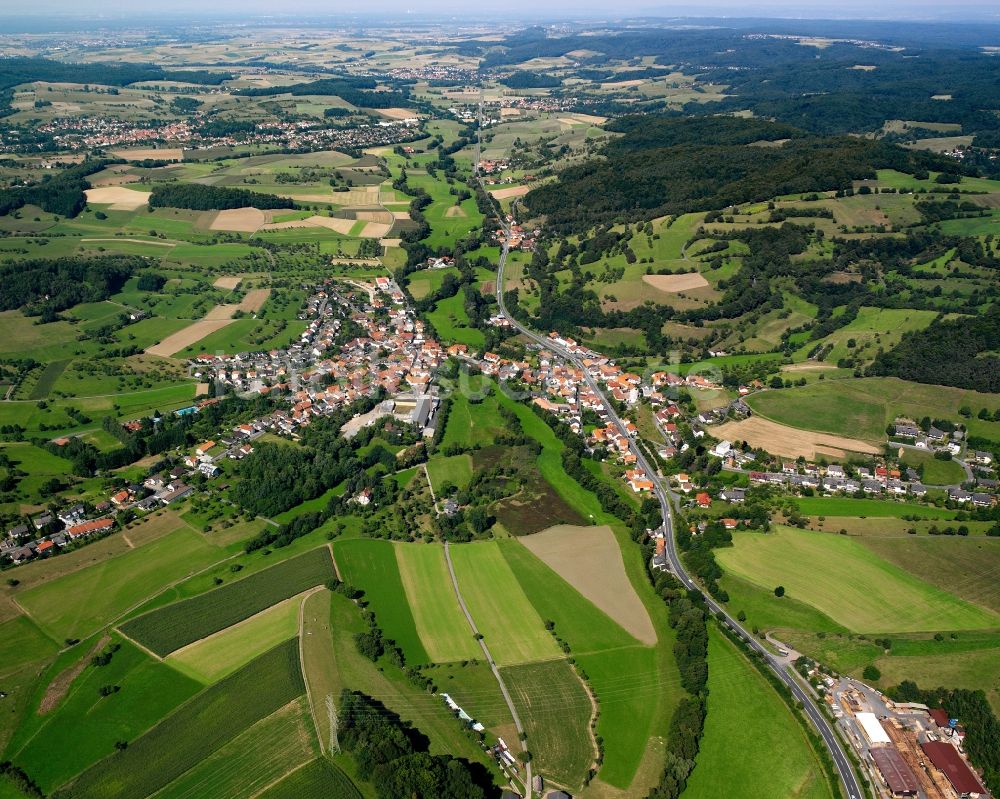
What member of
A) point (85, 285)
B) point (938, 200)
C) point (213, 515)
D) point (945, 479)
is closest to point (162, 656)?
point (213, 515)

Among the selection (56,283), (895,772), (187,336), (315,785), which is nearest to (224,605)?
(315,785)

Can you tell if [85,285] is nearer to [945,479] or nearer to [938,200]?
[945,479]

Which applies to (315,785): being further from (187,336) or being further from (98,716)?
(187,336)

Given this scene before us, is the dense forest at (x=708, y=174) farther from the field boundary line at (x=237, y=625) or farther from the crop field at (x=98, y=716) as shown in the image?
the crop field at (x=98, y=716)

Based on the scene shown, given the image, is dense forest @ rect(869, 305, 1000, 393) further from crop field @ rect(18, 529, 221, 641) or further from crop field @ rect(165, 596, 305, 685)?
crop field @ rect(18, 529, 221, 641)

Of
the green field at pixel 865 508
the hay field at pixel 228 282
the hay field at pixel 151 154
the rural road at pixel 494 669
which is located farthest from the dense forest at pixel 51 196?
the green field at pixel 865 508
